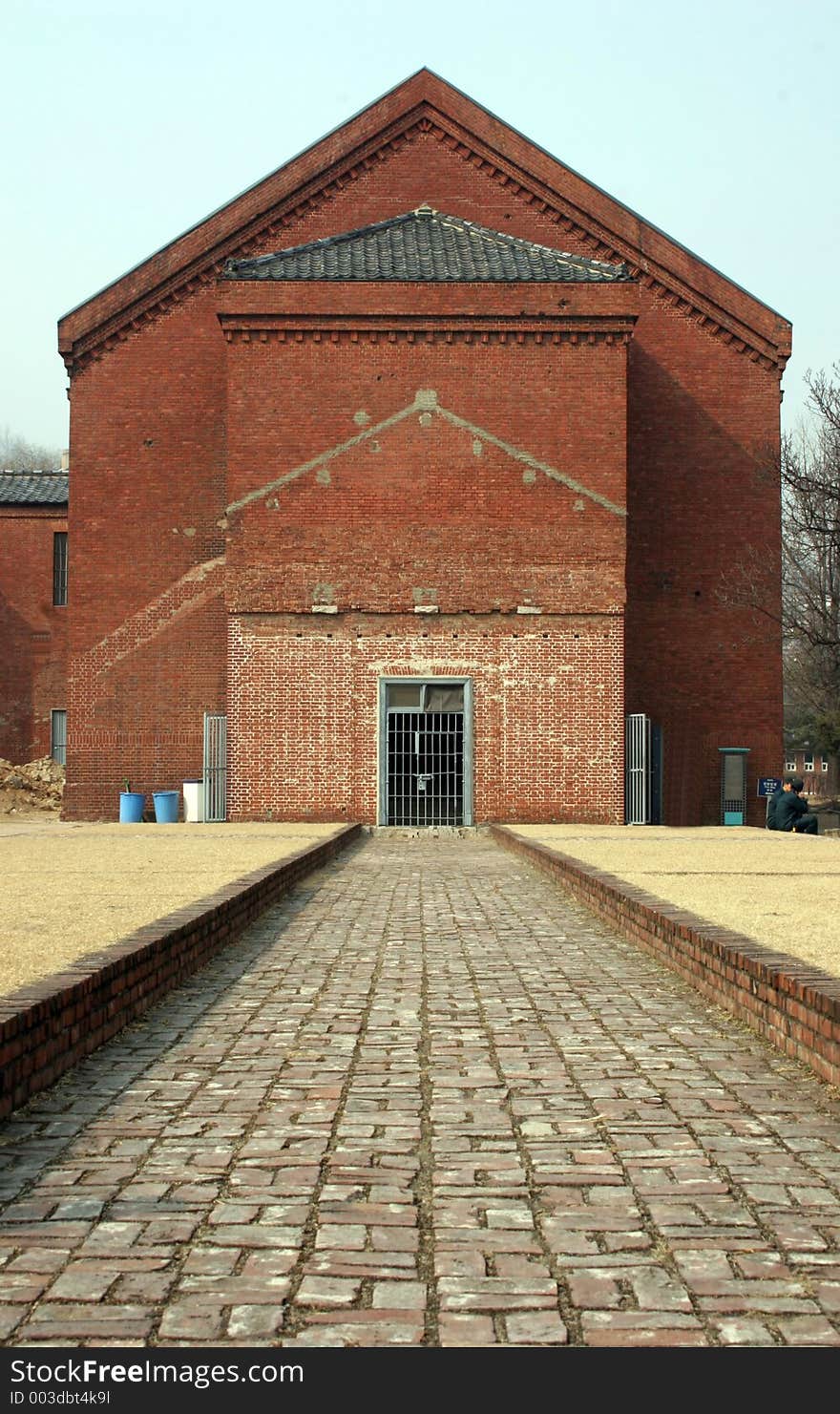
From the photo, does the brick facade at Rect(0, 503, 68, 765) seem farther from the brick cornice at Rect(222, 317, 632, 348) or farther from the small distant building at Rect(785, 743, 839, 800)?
the small distant building at Rect(785, 743, 839, 800)

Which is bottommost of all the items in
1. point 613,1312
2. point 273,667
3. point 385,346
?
point 613,1312

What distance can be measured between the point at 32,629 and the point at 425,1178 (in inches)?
1490

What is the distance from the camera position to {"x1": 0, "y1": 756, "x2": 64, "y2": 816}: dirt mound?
3416 cm

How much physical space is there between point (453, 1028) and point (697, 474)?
76.1 feet

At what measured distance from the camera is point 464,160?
29422 millimetres

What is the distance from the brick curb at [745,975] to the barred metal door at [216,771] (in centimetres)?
1503

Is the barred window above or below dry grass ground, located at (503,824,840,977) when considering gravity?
above

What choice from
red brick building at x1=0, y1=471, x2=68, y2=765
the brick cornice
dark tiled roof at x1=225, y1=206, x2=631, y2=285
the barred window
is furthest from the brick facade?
the brick cornice

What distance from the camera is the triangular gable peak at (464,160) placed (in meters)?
28.5

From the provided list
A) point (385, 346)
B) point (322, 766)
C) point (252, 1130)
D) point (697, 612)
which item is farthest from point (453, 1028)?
point (697, 612)

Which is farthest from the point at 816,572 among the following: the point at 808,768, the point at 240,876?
the point at 808,768

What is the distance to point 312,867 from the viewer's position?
52.5 feet

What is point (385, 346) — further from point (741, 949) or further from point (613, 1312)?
point (613, 1312)

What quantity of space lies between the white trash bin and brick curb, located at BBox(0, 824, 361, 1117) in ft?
53.4
